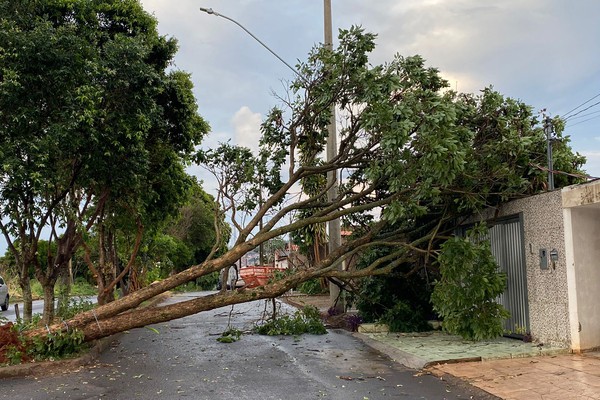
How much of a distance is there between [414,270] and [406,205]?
2066 mm

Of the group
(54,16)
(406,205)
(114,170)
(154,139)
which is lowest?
(406,205)

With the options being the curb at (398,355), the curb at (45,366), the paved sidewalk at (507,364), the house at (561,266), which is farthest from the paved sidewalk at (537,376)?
the curb at (45,366)

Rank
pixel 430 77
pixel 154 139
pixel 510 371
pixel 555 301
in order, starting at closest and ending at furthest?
1. pixel 510 371
2. pixel 555 301
3. pixel 430 77
4. pixel 154 139

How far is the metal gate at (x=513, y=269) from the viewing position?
9602 millimetres

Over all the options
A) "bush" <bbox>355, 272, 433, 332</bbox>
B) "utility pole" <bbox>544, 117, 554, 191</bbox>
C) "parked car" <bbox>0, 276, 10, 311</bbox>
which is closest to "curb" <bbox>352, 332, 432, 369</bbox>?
"bush" <bbox>355, 272, 433, 332</bbox>

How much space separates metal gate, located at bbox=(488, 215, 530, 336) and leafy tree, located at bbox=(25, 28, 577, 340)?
1.92ft

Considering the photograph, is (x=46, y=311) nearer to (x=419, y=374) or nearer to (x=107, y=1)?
(x=107, y=1)

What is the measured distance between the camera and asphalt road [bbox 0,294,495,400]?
6918 millimetres

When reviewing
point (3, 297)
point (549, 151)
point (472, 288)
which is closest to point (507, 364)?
point (472, 288)

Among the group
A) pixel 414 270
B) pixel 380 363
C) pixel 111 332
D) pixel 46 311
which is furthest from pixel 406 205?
pixel 46 311

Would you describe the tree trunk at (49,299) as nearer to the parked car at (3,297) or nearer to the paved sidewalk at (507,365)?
the paved sidewalk at (507,365)

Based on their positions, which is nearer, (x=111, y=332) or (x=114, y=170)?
(x=111, y=332)

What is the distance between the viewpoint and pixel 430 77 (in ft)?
34.6

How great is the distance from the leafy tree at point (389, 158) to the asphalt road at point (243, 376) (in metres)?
1.02
